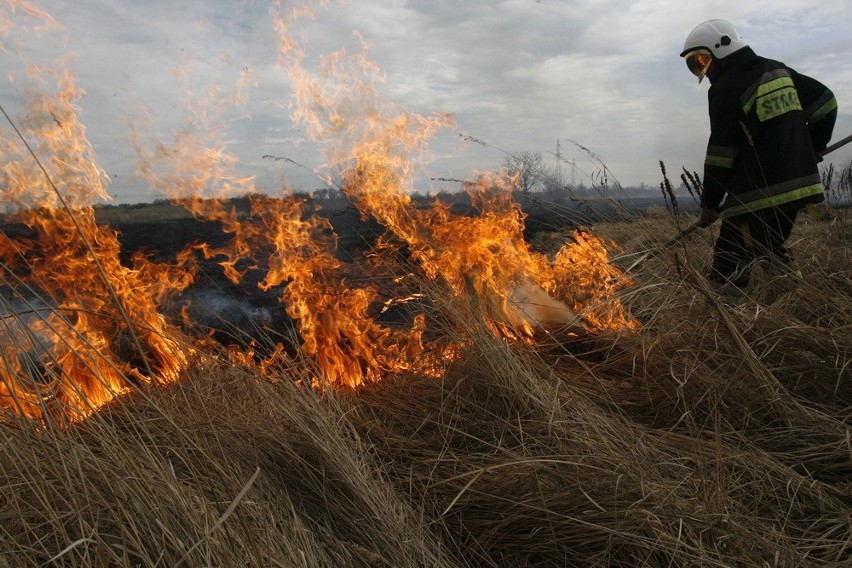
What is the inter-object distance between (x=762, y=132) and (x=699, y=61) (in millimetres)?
814

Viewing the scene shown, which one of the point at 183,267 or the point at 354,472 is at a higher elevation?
the point at 183,267

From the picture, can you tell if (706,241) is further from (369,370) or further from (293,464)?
(293,464)

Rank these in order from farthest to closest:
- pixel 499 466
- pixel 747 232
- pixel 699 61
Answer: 1. pixel 699 61
2. pixel 747 232
3. pixel 499 466

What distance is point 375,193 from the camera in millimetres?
4660

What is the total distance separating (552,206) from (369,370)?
1690mm

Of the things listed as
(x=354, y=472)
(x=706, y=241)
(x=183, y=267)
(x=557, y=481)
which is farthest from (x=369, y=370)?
(x=706, y=241)

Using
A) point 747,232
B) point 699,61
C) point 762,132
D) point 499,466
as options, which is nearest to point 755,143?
point 762,132

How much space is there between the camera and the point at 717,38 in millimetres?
4086

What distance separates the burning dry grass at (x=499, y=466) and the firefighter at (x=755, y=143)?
1.04 m

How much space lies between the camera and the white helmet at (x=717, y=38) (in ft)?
13.3

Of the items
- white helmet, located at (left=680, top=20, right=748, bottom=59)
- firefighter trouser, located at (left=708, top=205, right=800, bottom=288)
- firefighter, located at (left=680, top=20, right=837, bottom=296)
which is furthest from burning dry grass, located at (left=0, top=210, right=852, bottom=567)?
white helmet, located at (left=680, top=20, right=748, bottom=59)

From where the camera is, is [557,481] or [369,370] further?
[369,370]

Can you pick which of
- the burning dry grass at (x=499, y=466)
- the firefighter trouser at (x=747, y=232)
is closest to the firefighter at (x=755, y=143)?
the firefighter trouser at (x=747, y=232)

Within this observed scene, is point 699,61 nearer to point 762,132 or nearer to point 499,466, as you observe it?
point 762,132
